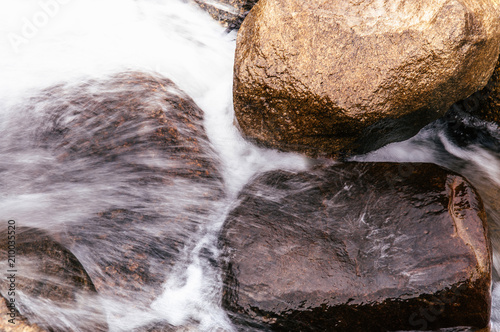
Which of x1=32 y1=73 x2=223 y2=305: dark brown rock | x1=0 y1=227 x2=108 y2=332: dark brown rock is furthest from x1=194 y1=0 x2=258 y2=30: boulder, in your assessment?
x1=0 y1=227 x2=108 y2=332: dark brown rock

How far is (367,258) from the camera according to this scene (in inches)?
98.7

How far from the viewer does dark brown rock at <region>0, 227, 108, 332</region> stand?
2.84 metres

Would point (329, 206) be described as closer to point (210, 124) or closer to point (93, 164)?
point (210, 124)

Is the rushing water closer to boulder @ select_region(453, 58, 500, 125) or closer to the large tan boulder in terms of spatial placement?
boulder @ select_region(453, 58, 500, 125)

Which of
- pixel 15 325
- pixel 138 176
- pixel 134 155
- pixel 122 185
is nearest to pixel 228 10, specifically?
pixel 134 155

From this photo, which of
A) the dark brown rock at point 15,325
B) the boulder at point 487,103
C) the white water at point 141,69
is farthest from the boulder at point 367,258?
the dark brown rock at point 15,325

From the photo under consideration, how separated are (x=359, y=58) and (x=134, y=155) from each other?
205 cm

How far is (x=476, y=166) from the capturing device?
365cm

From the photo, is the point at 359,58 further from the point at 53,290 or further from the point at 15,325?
the point at 15,325

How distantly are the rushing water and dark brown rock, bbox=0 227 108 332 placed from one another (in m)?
0.03

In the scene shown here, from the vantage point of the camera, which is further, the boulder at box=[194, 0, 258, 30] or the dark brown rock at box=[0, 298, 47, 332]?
the boulder at box=[194, 0, 258, 30]

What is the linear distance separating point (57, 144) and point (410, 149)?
3584 millimetres

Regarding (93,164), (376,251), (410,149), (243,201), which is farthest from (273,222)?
(410,149)

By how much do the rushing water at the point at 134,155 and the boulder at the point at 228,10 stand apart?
0.09m
